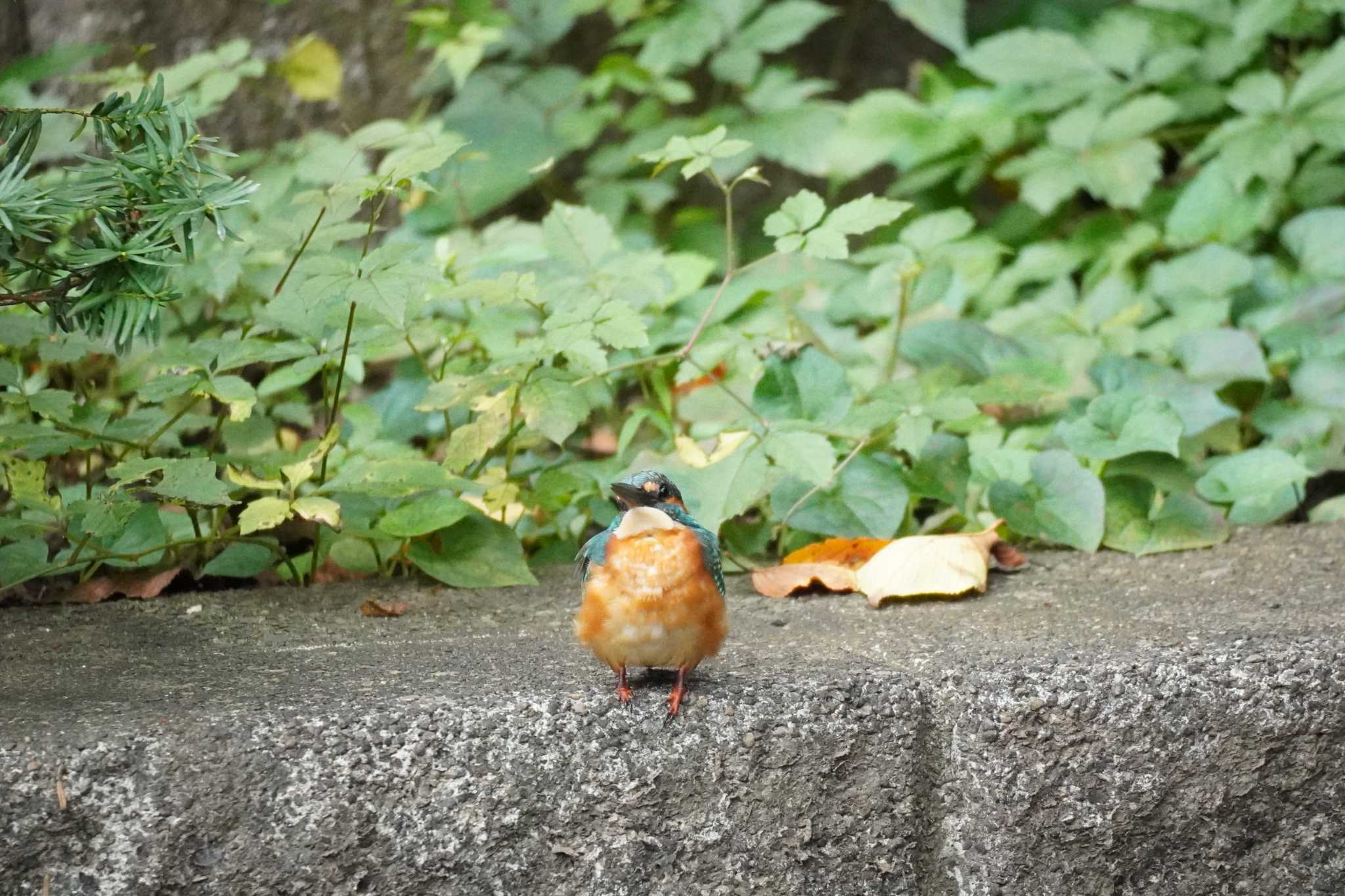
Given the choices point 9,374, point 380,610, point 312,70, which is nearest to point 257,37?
point 312,70

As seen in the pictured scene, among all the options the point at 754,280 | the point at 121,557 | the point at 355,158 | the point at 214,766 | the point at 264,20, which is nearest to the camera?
the point at 214,766

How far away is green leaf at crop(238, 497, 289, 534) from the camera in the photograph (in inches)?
91.9

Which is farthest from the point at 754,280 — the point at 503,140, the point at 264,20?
the point at 264,20

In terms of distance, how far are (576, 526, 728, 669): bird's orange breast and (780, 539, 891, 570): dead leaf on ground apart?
0.84 meters

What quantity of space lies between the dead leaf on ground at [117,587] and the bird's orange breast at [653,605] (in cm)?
113

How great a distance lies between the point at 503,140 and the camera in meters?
4.36

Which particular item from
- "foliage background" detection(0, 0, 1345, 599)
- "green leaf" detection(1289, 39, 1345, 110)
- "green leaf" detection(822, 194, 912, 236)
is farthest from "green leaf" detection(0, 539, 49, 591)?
"green leaf" detection(1289, 39, 1345, 110)

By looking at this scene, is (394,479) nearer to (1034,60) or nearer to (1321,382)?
(1321,382)

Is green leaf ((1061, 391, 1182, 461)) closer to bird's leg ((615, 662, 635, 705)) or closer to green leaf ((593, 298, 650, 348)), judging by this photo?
green leaf ((593, 298, 650, 348))

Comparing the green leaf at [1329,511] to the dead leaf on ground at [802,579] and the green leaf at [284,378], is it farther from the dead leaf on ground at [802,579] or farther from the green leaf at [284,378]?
the green leaf at [284,378]

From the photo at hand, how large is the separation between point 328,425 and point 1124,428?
5.53ft

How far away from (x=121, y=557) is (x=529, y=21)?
2.69 meters

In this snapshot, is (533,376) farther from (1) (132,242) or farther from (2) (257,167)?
(2) (257,167)

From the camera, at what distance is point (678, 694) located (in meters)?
1.84
